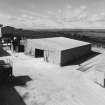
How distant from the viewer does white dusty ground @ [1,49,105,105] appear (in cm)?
1142

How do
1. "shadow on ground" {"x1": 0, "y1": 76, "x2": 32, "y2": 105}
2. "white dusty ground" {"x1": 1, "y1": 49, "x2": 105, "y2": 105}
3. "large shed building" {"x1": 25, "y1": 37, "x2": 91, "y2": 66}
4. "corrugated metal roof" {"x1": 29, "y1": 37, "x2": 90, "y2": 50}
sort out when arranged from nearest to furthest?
"shadow on ground" {"x1": 0, "y1": 76, "x2": 32, "y2": 105} < "white dusty ground" {"x1": 1, "y1": 49, "x2": 105, "y2": 105} < "large shed building" {"x1": 25, "y1": 37, "x2": 91, "y2": 66} < "corrugated metal roof" {"x1": 29, "y1": 37, "x2": 90, "y2": 50}

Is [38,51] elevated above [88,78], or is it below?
above

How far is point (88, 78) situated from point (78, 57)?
9972mm

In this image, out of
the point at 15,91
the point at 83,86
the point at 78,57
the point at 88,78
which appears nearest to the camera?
the point at 15,91

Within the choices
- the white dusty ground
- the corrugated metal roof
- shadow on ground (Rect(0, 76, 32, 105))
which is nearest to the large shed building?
the corrugated metal roof

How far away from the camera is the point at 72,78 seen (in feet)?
53.8

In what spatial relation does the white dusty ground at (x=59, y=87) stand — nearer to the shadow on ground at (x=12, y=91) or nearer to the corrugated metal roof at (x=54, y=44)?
the shadow on ground at (x=12, y=91)

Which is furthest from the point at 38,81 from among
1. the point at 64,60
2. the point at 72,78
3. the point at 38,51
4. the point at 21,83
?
the point at 38,51

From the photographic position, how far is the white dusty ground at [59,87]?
11.4 metres

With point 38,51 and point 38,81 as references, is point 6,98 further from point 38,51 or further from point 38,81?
point 38,51

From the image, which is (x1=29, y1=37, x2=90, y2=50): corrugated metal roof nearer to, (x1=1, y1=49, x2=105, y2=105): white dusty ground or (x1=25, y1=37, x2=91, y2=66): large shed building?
(x1=25, y1=37, x2=91, y2=66): large shed building

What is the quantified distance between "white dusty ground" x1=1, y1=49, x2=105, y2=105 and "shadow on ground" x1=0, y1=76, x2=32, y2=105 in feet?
1.49

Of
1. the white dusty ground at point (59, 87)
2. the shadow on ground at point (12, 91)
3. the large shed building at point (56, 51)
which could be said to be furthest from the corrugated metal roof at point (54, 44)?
the shadow on ground at point (12, 91)

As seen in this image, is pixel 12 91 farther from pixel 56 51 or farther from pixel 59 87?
pixel 56 51
